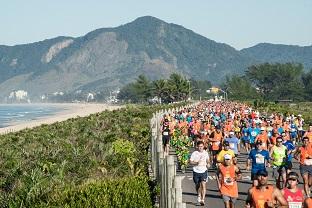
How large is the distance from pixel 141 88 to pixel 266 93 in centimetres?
5237

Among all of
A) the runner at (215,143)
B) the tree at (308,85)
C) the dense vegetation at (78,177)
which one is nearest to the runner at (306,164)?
the dense vegetation at (78,177)

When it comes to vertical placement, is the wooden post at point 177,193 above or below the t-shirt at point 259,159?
above

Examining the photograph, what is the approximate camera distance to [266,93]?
181 metres

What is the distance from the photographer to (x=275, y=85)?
180625 mm

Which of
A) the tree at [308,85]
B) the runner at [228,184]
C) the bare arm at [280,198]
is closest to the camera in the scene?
the bare arm at [280,198]

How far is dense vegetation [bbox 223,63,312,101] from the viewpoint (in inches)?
6393

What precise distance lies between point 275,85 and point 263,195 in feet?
572

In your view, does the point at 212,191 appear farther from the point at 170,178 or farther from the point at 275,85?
the point at 275,85

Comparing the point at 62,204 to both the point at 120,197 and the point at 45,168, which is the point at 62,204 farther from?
the point at 45,168

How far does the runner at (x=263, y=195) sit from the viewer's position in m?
9.86

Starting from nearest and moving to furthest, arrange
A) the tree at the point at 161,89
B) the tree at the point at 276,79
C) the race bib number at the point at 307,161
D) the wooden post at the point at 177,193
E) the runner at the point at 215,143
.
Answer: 1. the wooden post at the point at 177,193
2. the race bib number at the point at 307,161
3. the runner at the point at 215,143
4. the tree at the point at 161,89
5. the tree at the point at 276,79

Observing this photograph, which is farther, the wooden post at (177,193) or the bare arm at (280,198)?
the bare arm at (280,198)

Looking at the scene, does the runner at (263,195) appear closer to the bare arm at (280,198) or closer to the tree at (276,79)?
the bare arm at (280,198)

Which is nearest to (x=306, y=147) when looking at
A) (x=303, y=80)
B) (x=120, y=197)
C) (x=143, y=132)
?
(x=120, y=197)
